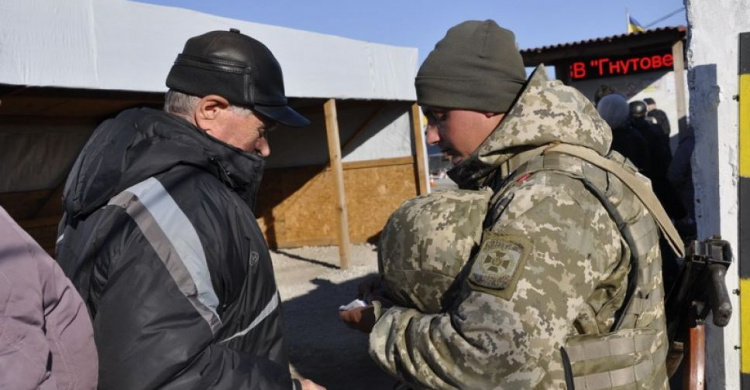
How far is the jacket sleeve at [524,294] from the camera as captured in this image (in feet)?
4.88

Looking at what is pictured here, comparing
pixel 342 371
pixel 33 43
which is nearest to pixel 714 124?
pixel 342 371

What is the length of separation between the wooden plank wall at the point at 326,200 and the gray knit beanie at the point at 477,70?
30.2 ft

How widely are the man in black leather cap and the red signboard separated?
37.3 feet

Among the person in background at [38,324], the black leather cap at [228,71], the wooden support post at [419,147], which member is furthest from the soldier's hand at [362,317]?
the wooden support post at [419,147]

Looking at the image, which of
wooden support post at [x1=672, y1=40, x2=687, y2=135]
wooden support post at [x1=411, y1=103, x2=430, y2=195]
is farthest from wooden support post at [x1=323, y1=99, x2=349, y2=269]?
wooden support post at [x1=672, y1=40, x2=687, y2=135]

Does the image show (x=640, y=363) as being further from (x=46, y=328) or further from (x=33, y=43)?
(x=33, y=43)

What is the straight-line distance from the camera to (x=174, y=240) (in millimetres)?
1533

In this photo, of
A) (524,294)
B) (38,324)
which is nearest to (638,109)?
(524,294)

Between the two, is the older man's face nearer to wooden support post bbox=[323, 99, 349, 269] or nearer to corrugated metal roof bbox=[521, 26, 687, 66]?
wooden support post bbox=[323, 99, 349, 269]

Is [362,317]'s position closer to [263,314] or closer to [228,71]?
[263,314]

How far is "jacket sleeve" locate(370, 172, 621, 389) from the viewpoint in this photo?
1.49 metres

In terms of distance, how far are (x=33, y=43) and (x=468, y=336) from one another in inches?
193

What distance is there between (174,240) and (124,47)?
16.8 feet

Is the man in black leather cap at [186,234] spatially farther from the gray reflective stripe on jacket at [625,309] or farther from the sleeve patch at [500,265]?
the gray reflective stripe on jacket at [625,309]
